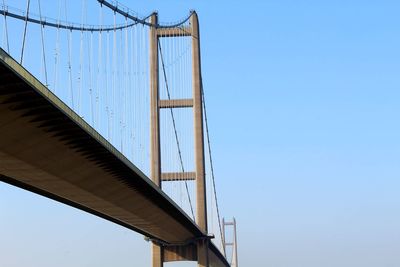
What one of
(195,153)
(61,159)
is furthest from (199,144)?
(61,159)

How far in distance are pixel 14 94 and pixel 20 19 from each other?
13430 mm

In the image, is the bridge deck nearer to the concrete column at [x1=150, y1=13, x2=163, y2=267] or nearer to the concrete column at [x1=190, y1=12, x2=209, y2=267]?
the concrete column at [x1=150, y1=13, x2=163, y2=267]

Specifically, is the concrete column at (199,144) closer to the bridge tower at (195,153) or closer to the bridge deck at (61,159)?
the bridge tower at (195,153)

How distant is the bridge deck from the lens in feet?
54.3

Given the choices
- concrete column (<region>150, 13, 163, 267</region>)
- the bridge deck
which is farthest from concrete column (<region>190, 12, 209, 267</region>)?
the bridge deck

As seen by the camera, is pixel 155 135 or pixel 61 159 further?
pixel 155 135

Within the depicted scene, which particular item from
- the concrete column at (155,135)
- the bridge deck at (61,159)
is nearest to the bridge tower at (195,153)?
the concrete column at (155,135)

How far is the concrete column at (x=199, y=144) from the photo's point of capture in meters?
46.6

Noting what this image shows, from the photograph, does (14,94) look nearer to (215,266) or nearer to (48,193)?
(48,193)

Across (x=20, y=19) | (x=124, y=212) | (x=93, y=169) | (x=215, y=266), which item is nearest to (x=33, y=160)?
(x=93, y=169)

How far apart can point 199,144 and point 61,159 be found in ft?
88.4

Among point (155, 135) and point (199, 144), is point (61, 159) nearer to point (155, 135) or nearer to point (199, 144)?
point (155, 135)

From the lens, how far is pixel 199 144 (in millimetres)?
48562

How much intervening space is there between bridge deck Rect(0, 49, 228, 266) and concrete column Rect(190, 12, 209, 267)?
10941 millimetres
